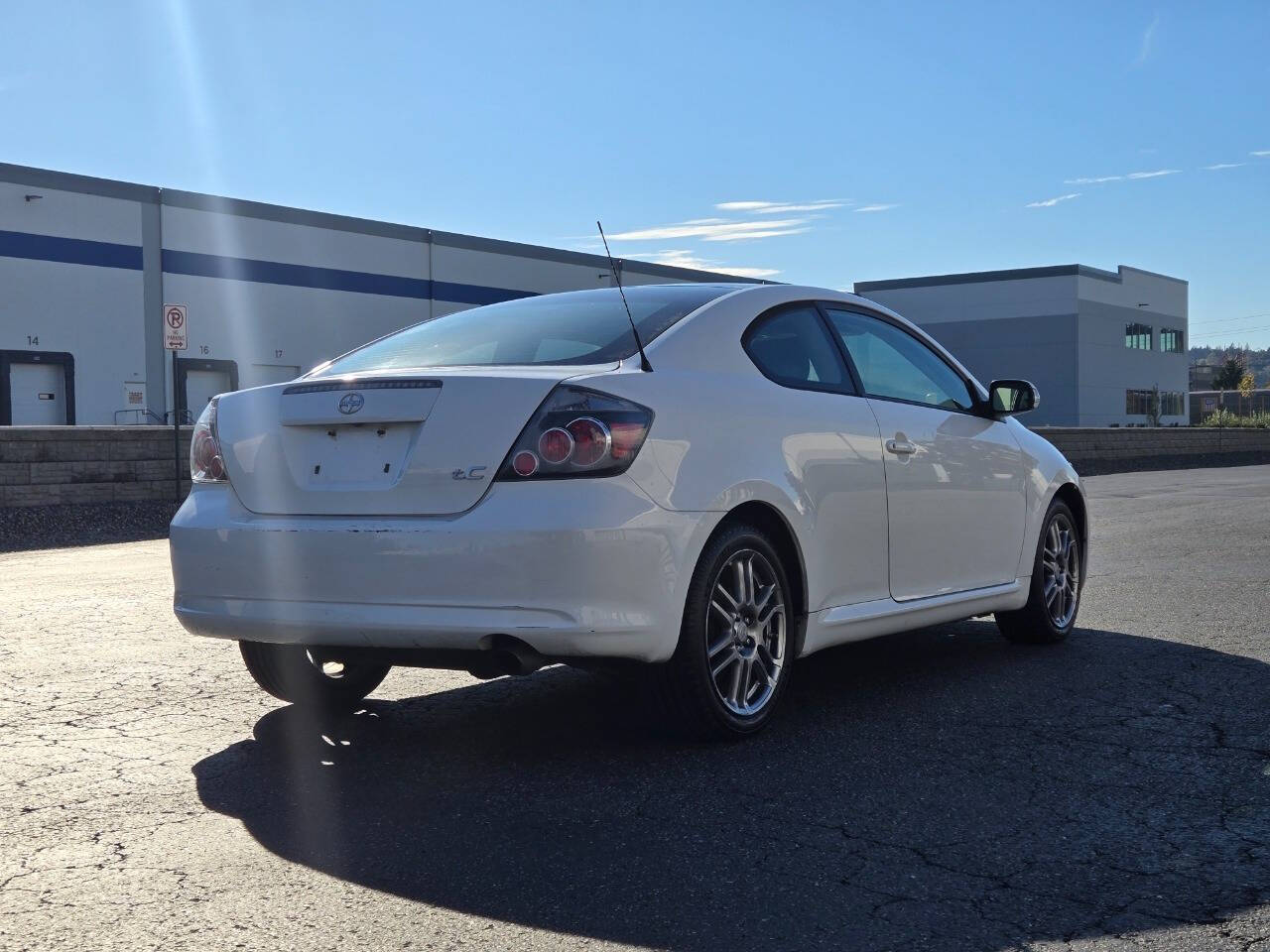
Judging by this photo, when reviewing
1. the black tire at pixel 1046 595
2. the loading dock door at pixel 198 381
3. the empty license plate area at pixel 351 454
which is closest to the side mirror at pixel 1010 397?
the black tire at pixel 1046 595

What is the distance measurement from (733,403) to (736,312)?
0.51m

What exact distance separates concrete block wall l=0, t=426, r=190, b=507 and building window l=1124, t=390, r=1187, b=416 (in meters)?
65.1

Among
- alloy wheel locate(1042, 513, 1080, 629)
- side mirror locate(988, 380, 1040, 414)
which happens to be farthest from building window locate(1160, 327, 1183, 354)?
side mirror locate(988, 380, 1040, 414)

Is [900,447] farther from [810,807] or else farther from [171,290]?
[171,290]

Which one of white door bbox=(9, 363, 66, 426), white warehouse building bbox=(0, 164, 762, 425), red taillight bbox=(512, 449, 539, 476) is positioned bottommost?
red taillight bbox=(512, 449, 539, 476)

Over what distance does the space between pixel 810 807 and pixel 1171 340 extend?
8209cm

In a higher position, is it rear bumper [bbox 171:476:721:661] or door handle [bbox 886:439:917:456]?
door handle [bbox 886:439:917:456]

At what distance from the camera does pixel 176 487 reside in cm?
1612

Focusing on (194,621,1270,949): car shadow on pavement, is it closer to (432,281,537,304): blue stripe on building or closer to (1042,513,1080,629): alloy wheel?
(1042,513,1080,629): alloy wheel

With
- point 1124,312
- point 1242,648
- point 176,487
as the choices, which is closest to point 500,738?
point 1242,648

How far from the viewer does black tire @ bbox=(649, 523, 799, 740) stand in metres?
4.43

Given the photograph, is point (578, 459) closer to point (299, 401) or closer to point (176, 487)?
point (299, 401)

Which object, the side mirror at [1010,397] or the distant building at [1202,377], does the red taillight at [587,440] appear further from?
the distant building at [1202,377]

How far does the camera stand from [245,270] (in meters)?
30.8
